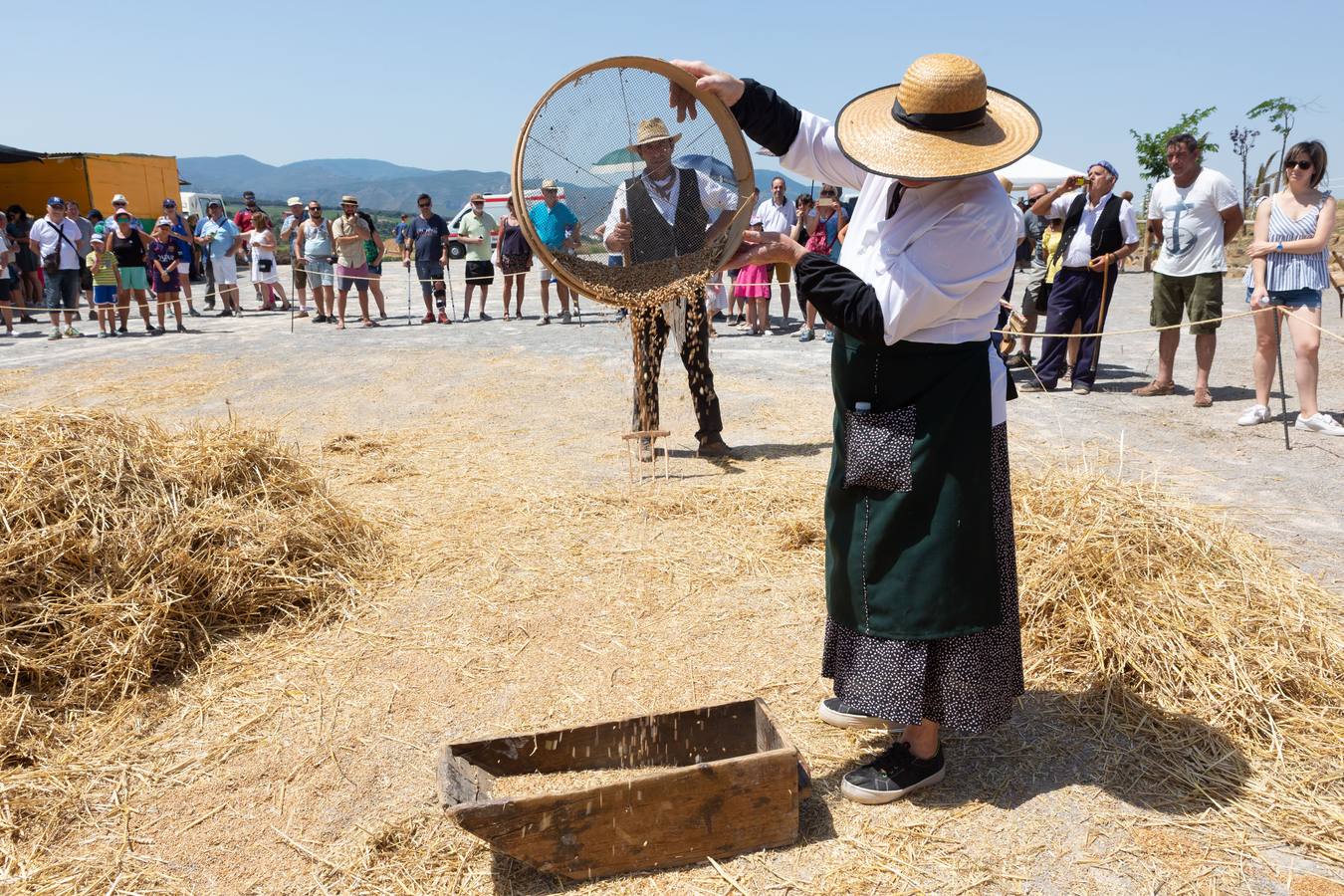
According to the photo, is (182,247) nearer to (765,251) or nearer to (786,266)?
(786,266)

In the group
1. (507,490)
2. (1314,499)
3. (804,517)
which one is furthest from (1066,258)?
(507,490)

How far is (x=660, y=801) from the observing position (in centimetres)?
240

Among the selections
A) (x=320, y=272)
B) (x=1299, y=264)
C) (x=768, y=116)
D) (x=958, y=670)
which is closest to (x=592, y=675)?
(x=958, y=670)

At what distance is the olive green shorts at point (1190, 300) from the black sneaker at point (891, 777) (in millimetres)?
5555

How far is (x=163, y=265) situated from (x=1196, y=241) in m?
13.1

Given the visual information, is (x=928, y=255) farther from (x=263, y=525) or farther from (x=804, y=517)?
(x=263, y=525)

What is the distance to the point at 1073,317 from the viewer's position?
27.4ft

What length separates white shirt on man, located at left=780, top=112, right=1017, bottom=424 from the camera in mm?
2348

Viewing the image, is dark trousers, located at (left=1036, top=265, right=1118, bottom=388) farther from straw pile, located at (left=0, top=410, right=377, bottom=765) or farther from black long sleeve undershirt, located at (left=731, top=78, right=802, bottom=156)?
straw pile, located at (left=0, top=410, right=377, bottom=765)

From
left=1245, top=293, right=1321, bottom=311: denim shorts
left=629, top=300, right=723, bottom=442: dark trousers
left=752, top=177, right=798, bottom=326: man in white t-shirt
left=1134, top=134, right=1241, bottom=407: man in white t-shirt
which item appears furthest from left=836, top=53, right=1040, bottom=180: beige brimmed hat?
left=752, top=177, right=798, bottom=326: man in white t-shirt

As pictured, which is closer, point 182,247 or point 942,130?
point 942,130

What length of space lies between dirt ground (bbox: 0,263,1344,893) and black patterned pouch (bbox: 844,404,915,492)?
37.2 inches

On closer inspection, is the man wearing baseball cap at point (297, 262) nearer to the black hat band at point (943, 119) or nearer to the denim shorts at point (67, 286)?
the denim shorts at point (67, 286)

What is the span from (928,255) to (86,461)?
330 centimetres
